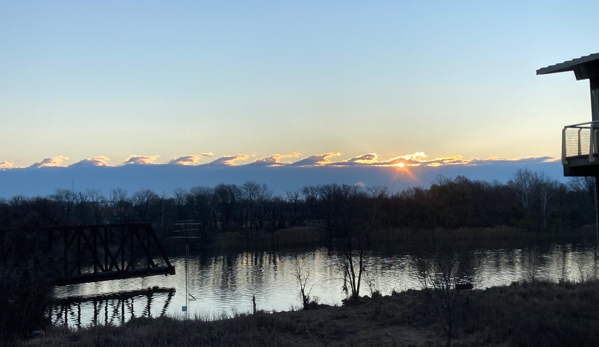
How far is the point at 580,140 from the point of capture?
1501 cm

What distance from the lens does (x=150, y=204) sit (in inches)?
3939

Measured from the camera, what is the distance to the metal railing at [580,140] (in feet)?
48.1

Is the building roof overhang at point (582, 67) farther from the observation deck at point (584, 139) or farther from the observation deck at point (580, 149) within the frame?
the observation deck at point (580, 149)

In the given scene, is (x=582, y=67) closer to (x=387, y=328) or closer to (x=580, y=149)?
(x=580, y=149)

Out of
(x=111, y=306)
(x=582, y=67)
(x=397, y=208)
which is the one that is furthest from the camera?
(x=397, y=208)

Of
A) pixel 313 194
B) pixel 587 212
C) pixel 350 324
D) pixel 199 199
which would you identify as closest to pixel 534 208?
pixel 587 212

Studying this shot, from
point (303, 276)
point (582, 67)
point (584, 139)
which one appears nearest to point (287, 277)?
point (303, 276)

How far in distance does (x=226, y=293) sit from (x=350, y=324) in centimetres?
1747

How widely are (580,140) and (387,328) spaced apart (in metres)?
8.00

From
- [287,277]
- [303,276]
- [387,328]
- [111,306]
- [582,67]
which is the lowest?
[111,306]

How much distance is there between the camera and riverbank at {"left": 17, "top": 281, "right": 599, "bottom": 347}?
14.6m

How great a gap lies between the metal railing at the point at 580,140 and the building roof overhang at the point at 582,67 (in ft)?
6.73

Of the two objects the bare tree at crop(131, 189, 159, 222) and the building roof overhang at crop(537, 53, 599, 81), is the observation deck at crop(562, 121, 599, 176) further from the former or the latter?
the bare tree at crop(131, 189, 159, 222)

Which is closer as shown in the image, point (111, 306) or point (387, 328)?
point (387, 328)
